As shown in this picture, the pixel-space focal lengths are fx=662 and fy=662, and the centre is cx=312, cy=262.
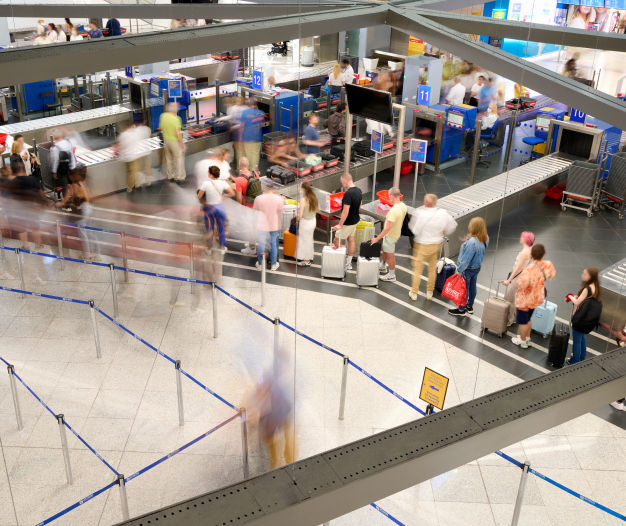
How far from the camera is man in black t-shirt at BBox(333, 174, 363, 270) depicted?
30.2 feet

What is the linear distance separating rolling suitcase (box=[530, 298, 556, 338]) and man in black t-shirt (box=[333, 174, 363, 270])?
2.78 metres

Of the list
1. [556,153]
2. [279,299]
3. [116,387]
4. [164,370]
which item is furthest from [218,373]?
[556,153]

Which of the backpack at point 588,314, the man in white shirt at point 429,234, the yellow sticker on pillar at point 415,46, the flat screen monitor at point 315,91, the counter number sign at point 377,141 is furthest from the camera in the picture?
the yellow sticker on pillar at point 415,46

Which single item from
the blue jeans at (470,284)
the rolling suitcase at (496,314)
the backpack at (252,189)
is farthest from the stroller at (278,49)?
the rolling suitcase at (496,314)

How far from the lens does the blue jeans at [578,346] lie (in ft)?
24.0

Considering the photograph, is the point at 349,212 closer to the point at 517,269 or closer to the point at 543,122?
the point at 517,269

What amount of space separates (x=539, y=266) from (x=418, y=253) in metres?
1.66

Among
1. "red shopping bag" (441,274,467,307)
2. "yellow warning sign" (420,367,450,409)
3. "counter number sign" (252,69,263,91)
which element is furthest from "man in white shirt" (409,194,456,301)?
"counter number sign" (252,69,263,91)

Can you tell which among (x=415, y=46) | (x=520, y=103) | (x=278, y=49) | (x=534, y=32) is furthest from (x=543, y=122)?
(x=278, y=49)

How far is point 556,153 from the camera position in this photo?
13.5m

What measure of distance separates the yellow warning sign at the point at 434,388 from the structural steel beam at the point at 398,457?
167cm

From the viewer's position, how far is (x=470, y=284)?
27.9ft

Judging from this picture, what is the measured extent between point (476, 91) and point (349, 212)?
698 cm

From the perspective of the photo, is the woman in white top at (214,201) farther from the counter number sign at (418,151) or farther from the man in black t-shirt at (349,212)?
the counter number sign at (418,151)
